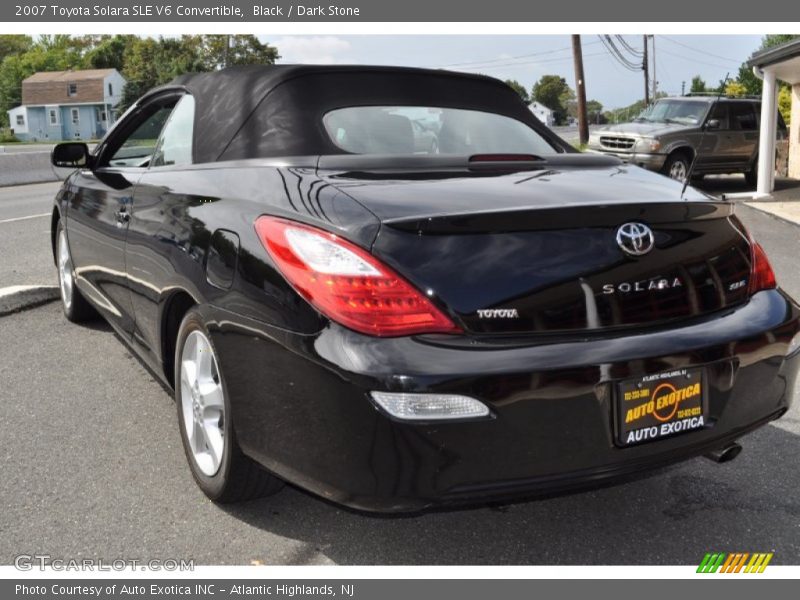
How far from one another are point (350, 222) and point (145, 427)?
78.5 inches

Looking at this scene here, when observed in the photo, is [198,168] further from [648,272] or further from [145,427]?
[648,272]

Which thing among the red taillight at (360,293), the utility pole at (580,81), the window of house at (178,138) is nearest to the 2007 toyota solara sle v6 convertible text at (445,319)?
the red taillight at (360,293)

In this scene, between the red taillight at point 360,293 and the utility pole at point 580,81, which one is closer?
the red taillight at point 360,293

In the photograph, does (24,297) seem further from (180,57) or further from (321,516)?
(180,57)

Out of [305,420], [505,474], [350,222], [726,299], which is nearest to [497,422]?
[505,474]

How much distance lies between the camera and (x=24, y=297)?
21.0 ft

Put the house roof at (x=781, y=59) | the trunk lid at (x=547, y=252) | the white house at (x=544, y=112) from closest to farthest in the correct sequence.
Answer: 1. the trunk lid at (x=547, y=252)
2. the house roof at (x=781, y=59)
3. the white house at (x=544, y=112)

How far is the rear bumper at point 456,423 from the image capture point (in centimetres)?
240

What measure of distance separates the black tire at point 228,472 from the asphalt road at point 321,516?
87 mm

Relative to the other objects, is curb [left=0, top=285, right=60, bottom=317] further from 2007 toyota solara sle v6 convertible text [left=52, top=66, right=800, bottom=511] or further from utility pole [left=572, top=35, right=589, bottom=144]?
utility pole [left=572, top=35, right=589, bottom=144]

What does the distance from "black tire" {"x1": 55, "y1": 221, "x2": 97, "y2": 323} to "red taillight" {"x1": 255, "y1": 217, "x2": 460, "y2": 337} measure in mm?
3475

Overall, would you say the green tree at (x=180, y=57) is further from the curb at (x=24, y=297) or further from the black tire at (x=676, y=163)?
the curb at (x=24, y=297)

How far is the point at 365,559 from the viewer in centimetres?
290

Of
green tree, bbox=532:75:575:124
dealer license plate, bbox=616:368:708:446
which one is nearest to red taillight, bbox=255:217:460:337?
dealer license plate, bbox=616:368:708:446
